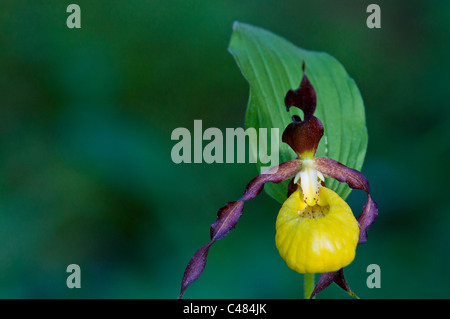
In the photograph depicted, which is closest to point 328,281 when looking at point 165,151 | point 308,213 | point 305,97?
point 308,213

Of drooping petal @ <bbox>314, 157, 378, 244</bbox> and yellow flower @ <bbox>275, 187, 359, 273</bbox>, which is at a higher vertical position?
drooping petal @ <bbox>314, 157, 378, 244</bbox>

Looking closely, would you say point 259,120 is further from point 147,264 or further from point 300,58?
point 147,264

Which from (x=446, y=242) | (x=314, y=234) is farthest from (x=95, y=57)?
(x=446, y=242)

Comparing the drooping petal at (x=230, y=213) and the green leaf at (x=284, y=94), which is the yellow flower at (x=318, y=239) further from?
the green leaf at (x=284, y=94)

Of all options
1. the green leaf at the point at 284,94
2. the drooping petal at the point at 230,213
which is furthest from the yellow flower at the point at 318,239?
the green leaf at the point at 284,94

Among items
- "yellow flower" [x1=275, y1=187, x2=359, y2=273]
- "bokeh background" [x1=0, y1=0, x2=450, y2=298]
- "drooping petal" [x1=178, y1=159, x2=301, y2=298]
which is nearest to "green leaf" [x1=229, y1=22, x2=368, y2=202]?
"drooping petal" [x1=178, y1=159, x2=301, y2=298]

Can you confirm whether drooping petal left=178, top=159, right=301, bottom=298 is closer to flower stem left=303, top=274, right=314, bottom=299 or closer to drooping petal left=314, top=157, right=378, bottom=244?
drooping petal left=314, top=157, right=378, bottom=244
